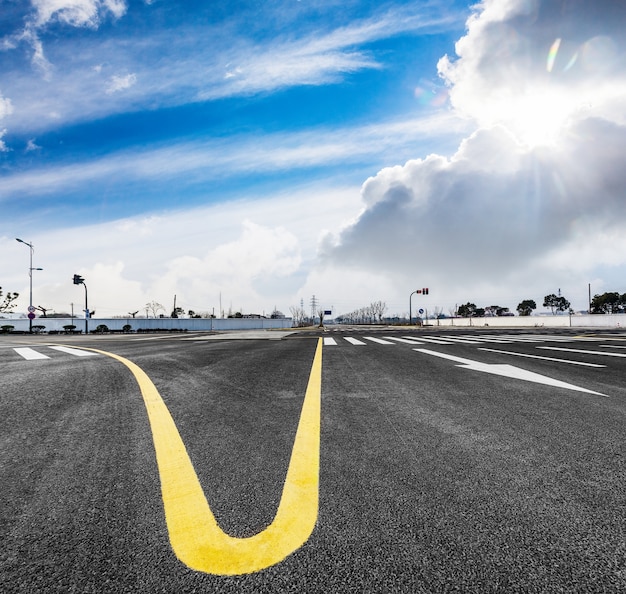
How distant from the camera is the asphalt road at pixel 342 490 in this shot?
1089 mm

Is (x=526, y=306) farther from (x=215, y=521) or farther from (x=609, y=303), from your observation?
(x=215, y=521)

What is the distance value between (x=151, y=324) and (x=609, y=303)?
100 metres

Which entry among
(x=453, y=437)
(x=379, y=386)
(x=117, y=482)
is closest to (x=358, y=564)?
(x=117, y=482)

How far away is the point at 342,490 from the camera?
5.29 ft

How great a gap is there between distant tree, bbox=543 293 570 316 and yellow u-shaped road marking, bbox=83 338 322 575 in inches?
4850

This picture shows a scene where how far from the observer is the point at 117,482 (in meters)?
1.73

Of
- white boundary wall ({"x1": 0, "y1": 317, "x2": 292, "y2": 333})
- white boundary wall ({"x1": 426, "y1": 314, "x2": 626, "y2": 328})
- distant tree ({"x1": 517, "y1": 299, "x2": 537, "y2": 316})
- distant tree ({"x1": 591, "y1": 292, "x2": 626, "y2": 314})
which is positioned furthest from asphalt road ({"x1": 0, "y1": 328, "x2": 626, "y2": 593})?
distant tree ({"x1": 517, "y1": 299, "x2": 537, "y2": 316})

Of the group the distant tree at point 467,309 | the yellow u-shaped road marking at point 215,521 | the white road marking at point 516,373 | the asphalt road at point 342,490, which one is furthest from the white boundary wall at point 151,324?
the distant tree at point 467,309

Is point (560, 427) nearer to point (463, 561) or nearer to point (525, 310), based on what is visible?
point (463, 561)

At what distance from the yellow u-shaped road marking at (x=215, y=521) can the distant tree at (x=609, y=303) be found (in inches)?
4081

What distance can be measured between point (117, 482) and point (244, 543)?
0.88m

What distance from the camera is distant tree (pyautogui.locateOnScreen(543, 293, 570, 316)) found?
10331 cm

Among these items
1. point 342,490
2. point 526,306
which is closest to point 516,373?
point 342,490

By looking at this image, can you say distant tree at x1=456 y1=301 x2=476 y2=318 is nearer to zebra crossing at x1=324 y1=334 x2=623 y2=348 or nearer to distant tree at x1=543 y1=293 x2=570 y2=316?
distant tree at x1=543 y1=293 x2=570 y2=316
